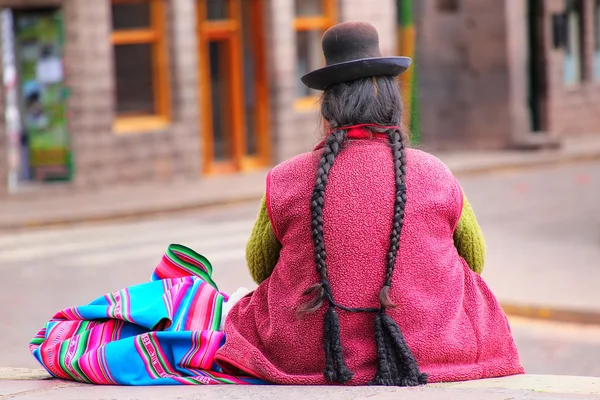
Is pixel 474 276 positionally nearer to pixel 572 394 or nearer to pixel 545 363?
pixel 572 394

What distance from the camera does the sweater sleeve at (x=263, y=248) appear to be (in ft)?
13.4

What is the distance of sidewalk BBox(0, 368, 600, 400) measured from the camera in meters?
3.57

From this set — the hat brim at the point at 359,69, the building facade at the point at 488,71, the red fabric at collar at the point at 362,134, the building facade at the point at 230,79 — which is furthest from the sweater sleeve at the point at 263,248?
the building facade at the point at 488,71

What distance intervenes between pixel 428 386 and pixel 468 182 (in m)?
14.1

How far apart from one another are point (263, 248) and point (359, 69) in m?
0.67

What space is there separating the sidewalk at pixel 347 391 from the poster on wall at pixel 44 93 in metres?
13.0

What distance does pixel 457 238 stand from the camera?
4.10 metres

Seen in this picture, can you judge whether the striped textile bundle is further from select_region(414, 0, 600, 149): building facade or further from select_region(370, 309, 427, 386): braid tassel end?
select_region(414, 0, 600, 149): building facade

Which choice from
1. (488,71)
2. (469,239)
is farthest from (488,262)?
(488,71)

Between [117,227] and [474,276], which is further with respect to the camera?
[117,227]

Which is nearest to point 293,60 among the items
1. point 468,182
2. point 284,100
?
point 284,100

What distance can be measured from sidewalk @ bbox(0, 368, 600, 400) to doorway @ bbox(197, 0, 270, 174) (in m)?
15.0

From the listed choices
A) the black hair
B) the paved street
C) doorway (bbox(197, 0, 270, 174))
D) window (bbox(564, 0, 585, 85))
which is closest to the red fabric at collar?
the black hair

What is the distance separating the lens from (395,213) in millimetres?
3838
